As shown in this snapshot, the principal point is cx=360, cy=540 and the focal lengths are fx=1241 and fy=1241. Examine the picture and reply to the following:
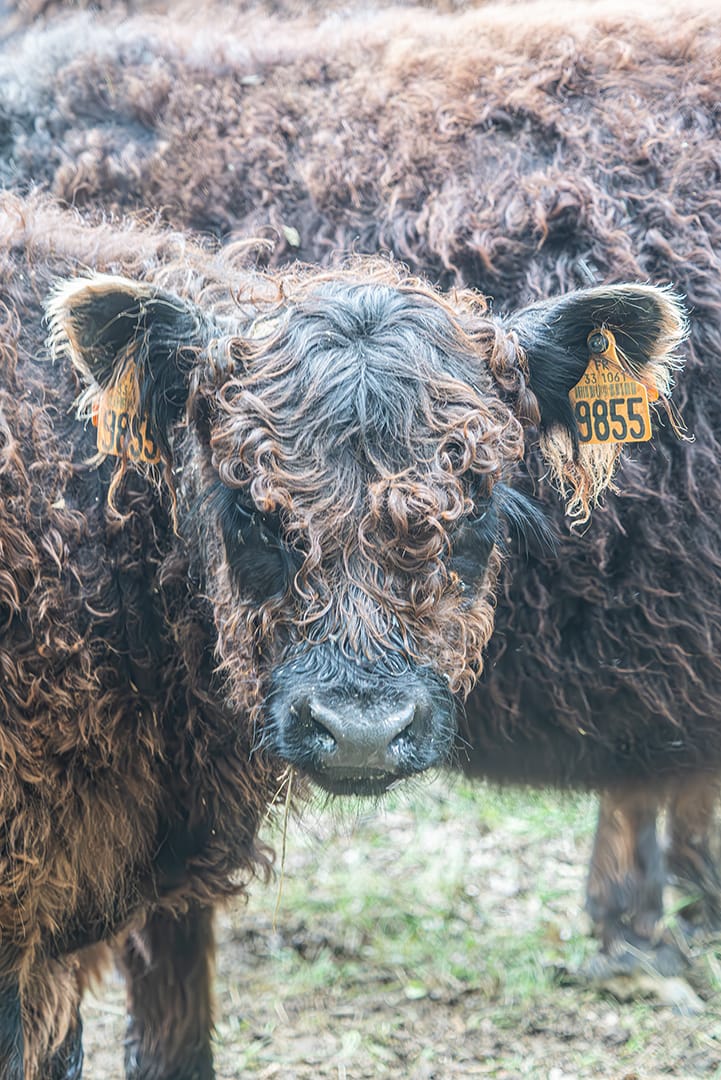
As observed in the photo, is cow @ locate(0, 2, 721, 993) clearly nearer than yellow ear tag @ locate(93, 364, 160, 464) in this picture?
No

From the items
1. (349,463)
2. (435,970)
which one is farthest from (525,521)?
(435,970)

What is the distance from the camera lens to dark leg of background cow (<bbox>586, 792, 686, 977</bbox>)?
5.64m

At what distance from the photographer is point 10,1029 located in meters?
3.68

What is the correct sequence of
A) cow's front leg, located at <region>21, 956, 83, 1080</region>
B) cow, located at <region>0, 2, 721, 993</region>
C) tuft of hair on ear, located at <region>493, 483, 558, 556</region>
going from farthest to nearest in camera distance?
cow, located at <region>0, 2, 721, 993</region>
cow's front leg, located at <region>21, 956, 83, 1080</region>
tuft of hair on ear, located at <region>493, 483, 558, 556</region>

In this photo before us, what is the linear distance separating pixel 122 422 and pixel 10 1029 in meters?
1.83

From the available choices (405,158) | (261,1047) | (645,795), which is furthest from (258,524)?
(261,1047)

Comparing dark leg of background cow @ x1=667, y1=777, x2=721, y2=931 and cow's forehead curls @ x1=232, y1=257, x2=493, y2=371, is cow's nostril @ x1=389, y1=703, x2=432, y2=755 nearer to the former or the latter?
cow's forehead curls @ x1=232, y1=257, x2=493, y2=371

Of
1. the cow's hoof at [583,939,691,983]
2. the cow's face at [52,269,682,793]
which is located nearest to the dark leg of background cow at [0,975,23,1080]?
the cow's face at [52,269,682,793]

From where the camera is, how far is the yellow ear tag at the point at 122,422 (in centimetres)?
348

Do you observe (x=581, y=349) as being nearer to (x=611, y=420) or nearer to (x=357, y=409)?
(x=611, y=420)

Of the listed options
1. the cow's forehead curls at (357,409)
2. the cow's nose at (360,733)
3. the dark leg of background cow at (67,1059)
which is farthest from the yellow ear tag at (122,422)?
the dark leg of background cow at (67,1059)

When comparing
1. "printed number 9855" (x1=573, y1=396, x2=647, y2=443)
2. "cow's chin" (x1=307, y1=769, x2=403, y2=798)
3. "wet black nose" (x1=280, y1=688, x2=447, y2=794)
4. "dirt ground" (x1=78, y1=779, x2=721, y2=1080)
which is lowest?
"dirt ground" (x1=78, y1=779, x2=721, y2=1080)

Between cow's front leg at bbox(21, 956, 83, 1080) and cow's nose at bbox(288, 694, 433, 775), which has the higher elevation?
cow's nose at bbox(288, 694, 433, 775)

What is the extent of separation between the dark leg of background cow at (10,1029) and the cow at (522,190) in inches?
65.2
